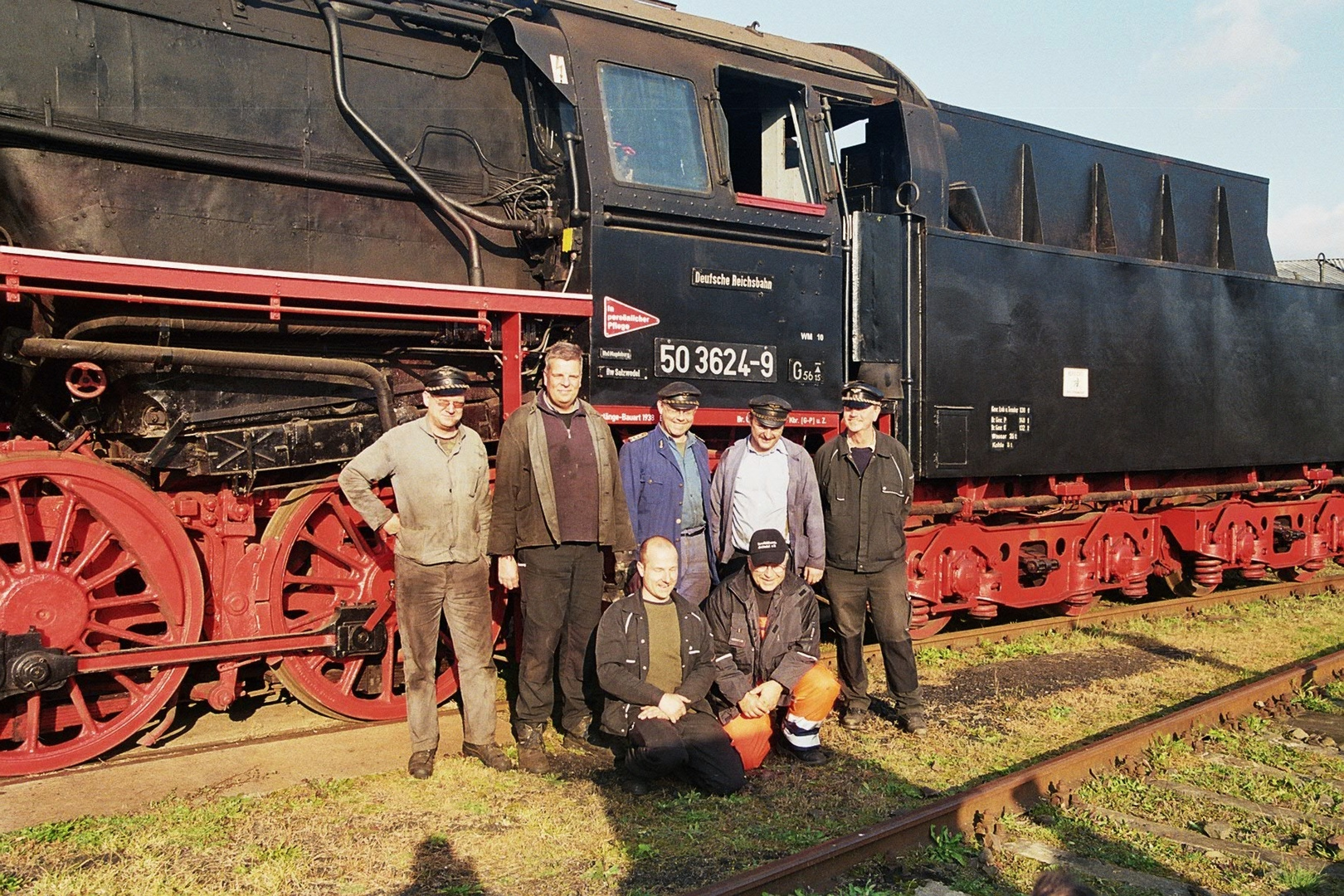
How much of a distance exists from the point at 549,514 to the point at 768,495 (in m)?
1.17

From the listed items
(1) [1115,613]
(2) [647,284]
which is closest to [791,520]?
(2) [647,284]

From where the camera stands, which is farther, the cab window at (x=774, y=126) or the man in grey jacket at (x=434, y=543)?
the cab window at (x=774, y=126)

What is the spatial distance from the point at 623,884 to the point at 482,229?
11.8 ft

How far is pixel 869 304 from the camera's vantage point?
273 inches

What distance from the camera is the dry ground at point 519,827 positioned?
3848 mm

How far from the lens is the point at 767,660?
17.1 feet

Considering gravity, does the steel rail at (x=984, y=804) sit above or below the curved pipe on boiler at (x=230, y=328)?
below

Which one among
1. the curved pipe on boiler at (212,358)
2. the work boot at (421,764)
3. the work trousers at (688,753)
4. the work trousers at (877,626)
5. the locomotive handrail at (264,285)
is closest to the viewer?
the locomotive handrail at (264,285)

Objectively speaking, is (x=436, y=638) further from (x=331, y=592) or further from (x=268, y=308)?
(x=268, y=308)

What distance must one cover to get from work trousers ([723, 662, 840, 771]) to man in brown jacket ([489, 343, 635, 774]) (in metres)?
0.85

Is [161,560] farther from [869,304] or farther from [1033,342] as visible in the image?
[1033,342]

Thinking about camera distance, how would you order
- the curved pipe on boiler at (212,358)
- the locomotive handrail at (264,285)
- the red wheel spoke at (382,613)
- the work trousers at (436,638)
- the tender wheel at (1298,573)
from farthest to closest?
the tender wheel at (1298,573) < the red wheel spoke at (382,613) < the work trousers at (436,638) < the curved pipe on boiler at (212,358) < the locomotive handrail at (264,285)

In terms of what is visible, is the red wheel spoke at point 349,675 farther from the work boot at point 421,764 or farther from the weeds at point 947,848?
the weeds at point 947,848

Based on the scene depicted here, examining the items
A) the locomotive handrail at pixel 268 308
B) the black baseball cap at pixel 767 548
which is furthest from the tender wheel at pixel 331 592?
the black baseball cap at pixel 767 548
